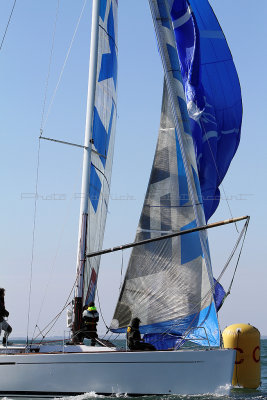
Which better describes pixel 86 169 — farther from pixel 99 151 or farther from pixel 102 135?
pixel 102 135

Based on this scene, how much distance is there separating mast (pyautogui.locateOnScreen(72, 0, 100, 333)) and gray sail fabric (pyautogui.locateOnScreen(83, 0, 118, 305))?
0.26 m

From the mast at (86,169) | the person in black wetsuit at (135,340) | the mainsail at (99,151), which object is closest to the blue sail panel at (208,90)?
the mainsail at (99,151)

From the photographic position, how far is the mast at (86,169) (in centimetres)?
1634

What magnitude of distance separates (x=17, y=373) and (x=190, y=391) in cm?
366

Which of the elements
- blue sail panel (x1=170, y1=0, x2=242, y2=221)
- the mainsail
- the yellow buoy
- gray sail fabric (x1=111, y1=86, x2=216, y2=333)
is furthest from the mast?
the yellow buoy

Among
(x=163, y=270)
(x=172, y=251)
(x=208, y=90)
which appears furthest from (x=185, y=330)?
(x=208, y=90)

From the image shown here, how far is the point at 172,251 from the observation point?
16.3 meters

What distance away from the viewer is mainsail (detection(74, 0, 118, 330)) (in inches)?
664

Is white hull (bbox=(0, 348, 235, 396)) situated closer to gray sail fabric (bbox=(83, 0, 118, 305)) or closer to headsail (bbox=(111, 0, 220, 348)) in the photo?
headsail (bbox=(111, 0, 220, 348))

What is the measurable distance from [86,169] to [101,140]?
58.7 inches

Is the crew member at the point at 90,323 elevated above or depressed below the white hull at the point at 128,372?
above

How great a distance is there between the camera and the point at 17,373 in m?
14.5

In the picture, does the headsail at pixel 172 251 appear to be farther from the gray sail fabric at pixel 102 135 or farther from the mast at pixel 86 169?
the gray sail fabric at pixel 102 135

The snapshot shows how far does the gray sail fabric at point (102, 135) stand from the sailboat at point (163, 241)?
0.10ft
